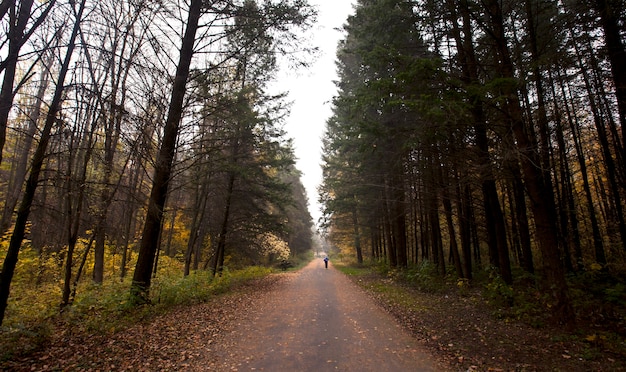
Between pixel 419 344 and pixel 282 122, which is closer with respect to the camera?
pixel 419 344

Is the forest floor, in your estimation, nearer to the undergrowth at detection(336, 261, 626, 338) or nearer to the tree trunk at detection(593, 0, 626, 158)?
the undergrowth at detection(336, 261, 626, 338)

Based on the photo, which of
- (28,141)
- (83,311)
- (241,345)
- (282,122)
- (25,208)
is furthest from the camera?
(282,122)

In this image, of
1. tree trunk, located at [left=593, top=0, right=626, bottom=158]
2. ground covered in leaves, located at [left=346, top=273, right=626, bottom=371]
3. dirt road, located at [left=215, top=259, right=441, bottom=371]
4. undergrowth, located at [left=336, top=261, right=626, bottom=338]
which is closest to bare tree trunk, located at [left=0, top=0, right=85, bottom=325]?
dirt road, located at [left=215, top=259, right=441, bottom=371]

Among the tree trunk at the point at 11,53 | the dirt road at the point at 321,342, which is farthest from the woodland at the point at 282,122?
the dirt road at the point at 321,342

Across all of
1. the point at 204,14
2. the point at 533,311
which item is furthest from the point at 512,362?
the point at 204,14

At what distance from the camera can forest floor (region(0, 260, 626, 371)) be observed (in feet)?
13.8

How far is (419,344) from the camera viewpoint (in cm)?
528

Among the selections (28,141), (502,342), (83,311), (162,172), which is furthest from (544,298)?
(28,141)

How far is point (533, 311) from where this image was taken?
621 centimetres

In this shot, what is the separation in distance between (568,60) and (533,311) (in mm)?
6180

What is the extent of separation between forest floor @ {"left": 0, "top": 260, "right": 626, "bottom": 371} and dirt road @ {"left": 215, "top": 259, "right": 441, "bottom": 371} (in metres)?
0.19

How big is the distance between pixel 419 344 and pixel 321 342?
1.89 meters

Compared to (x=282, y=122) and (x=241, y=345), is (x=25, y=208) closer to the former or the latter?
(x=241, y=345)

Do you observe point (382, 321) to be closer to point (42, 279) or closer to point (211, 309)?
point (211, 309)
